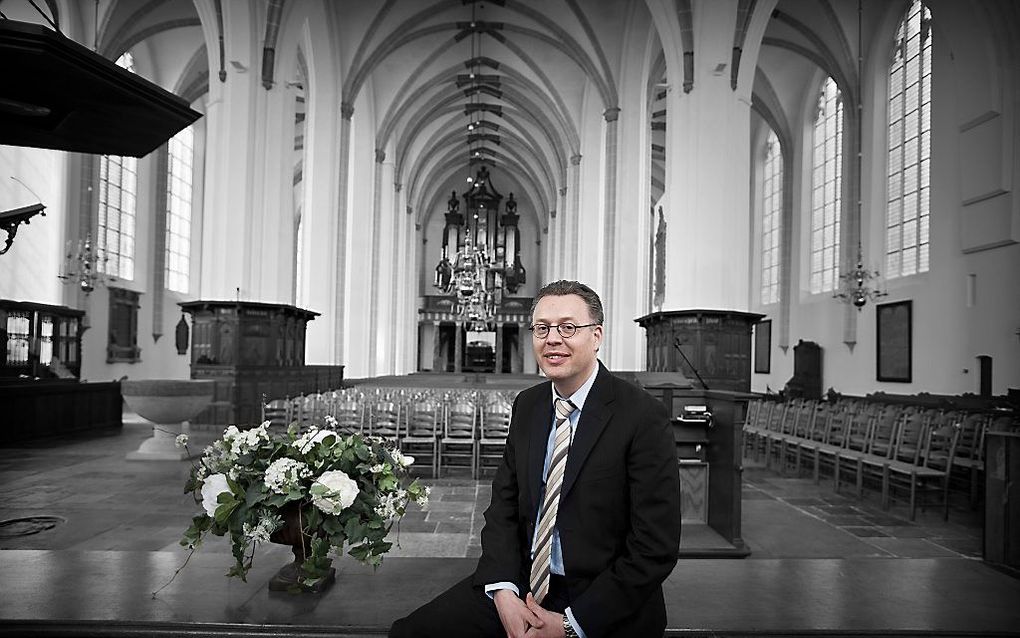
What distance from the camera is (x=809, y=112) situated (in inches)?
756

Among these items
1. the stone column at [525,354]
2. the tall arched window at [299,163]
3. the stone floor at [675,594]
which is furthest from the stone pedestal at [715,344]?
the stone column at [525,354]

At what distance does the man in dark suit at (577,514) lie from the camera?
1.85m

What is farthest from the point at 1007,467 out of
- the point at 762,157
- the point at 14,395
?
the point at 762,157

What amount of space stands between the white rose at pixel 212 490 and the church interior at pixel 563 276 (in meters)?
0.37

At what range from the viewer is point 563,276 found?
28156 millimetres

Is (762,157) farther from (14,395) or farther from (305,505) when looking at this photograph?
(305,505)

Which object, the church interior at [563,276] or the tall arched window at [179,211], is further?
the tall arched window at [179,211]

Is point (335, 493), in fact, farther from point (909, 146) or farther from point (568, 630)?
point (909, 146)

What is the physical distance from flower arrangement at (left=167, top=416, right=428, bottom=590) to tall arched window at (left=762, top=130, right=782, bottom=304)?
20.8 metres

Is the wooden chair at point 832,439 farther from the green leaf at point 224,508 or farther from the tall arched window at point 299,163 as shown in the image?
the tall arched window at point 299,163

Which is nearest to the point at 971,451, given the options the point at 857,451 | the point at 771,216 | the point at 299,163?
the point at 857,451

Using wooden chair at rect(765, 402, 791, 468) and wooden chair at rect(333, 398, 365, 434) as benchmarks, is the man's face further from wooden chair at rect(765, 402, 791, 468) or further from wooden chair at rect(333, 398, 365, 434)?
wooden chair at rect(765, 402, 791, 468)

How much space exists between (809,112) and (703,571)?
63.2 ft

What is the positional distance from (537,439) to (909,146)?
1602 centimetres
